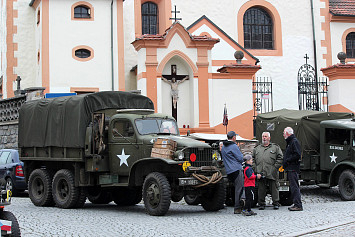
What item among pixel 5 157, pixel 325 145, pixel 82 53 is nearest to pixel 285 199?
pixel 325 145

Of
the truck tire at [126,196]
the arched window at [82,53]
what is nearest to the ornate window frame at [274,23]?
the arched window at [82,53]

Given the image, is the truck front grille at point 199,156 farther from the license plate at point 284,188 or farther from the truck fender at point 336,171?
the truck fender at point 336,171

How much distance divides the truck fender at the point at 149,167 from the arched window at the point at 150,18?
20.2m

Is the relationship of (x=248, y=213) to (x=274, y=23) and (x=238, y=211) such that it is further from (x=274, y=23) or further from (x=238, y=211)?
(x=274, y=23)

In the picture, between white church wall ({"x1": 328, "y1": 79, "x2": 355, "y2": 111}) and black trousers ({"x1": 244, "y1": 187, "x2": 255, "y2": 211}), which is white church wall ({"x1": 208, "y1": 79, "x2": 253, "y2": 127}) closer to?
white church wall ({"x1": 328, "y1": 79, "x2": 355, "y2": 111})

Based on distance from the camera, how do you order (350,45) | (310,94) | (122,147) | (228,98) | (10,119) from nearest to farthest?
1. (122,147)
2. (228,98)
3. (10,119)
4. (310,94)
5. (350,45)

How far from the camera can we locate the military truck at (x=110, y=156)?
12.8 m

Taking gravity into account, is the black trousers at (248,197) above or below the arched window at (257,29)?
below

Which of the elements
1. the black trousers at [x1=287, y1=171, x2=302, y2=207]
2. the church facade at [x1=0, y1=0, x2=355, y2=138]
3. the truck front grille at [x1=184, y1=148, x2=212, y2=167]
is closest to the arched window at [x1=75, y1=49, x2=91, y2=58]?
the church facade at [x1=0, y1=0, x2=355, y2=138]

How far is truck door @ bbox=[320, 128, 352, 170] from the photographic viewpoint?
16.3m

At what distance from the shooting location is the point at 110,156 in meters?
14.2

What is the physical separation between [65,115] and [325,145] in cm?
716

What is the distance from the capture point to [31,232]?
1026 cm

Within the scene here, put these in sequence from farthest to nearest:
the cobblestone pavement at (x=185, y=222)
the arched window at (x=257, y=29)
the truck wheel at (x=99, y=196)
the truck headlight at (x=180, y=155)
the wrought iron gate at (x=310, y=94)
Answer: the arched window at (x=257, y=29) → the wrought iron gate at (x=310, y=94) → the truck wheel at (x=99, y=196) → the truck headlight at (x=180, y=155) → the cobblestone pavement at (x=185, y=222)
